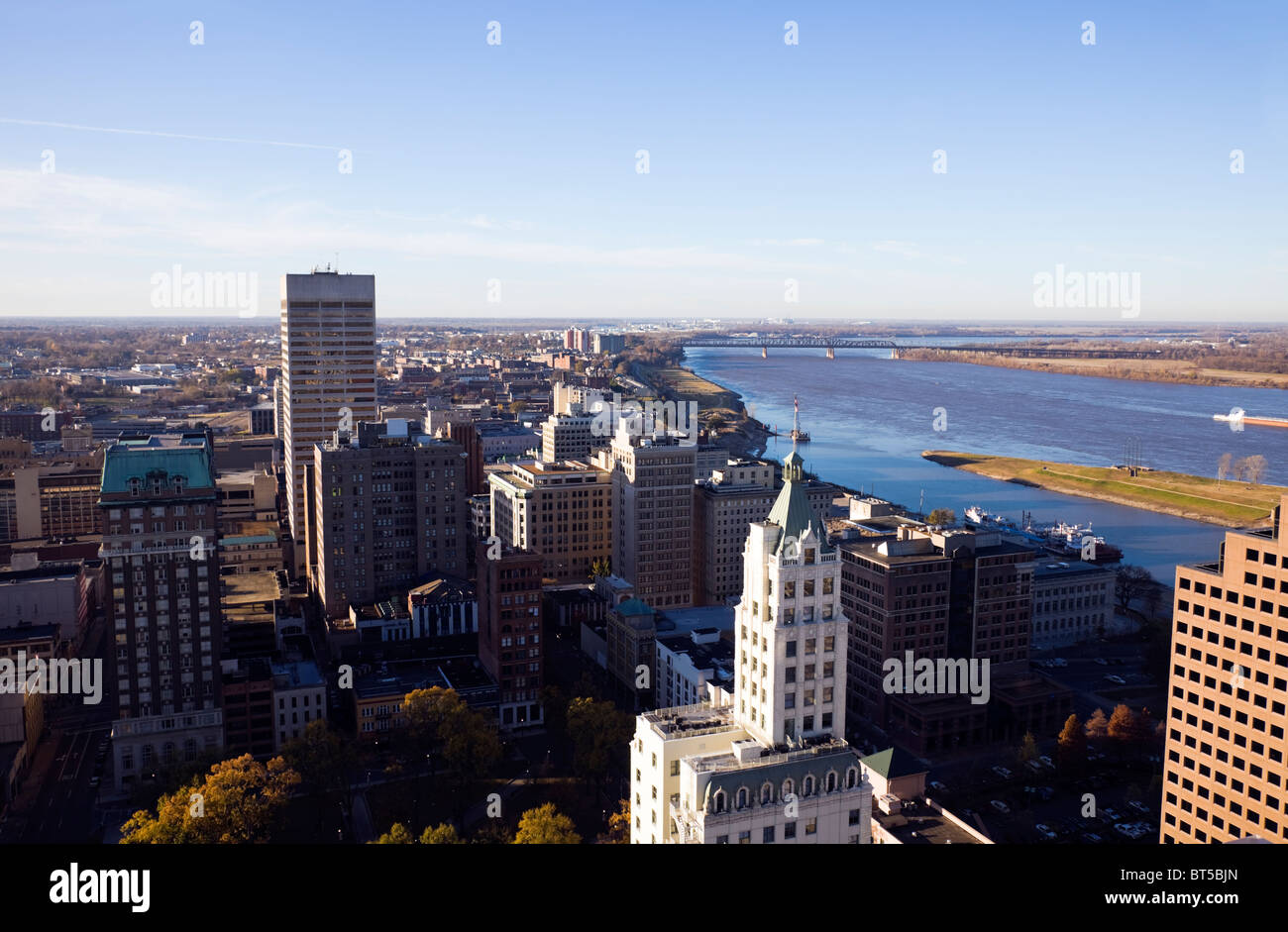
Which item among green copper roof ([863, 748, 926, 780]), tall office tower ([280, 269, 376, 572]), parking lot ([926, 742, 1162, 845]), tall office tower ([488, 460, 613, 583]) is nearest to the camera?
parking lot ([926, 742, 1162, 845])

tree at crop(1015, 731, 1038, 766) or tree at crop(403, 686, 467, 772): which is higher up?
tree at crop(403, 686, 467, 772)

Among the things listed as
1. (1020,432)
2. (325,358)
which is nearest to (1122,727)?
(325,358)

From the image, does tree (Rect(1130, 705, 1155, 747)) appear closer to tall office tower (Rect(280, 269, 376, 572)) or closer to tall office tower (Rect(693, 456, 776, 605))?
tall office tower (Rect(693, 456, 776, 605))

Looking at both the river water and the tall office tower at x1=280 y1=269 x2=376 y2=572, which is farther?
the river water

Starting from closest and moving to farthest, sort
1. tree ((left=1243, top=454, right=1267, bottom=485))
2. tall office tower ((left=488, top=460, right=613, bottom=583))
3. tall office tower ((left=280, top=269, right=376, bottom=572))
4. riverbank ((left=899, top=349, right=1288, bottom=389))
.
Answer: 1. tall office tower ((left=488, top=460, right=613, bottom=583))
2. tall office tower ((left=280, top=269, right=376, bottom=572))
3. tree ((left=1243, top=454, right=1267, bottom=485))
4. riverbank ((left=899, top=349, right=1288, bottom=389))

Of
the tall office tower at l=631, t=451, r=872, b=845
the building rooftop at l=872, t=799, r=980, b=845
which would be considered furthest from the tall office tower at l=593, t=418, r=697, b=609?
the tall office tower at l=631, t=451, r=872, b=845

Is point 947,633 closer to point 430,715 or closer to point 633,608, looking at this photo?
point 633,608
